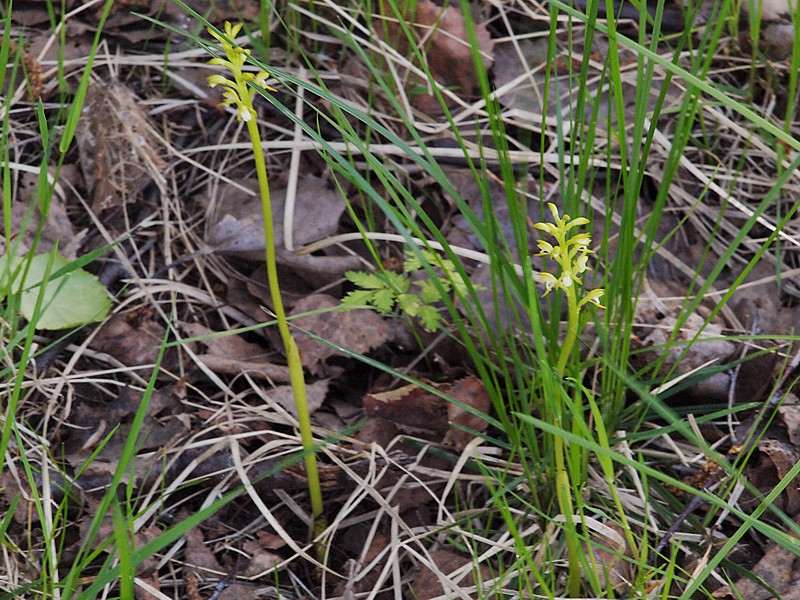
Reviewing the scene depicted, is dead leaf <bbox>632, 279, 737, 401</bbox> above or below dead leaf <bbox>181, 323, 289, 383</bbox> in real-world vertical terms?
Result: above

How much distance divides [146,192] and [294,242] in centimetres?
58

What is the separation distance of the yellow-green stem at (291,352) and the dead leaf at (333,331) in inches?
16.2

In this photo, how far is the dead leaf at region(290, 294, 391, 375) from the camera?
7.50 ft

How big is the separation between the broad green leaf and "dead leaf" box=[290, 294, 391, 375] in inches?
23.3

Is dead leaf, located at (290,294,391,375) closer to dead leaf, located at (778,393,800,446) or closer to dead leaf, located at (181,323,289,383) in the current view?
dead leaf, located at (181,323,289,383)

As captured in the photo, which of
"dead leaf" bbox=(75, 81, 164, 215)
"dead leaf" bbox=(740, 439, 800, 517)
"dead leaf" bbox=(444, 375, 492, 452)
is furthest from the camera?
"dead leaf" bbox=(75, 81, 164, 215)

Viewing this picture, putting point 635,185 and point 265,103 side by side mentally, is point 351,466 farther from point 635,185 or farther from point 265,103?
point 265,103

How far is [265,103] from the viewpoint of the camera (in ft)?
9.27

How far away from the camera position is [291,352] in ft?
5.69

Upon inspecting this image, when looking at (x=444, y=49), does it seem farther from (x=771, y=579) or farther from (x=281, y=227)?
(x=771, y=579)

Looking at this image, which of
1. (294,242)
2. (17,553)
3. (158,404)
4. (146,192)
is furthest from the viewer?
(146,192)

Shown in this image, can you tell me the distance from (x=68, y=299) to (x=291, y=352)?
96 cm

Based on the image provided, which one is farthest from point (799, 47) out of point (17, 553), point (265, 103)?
point (17, 553)

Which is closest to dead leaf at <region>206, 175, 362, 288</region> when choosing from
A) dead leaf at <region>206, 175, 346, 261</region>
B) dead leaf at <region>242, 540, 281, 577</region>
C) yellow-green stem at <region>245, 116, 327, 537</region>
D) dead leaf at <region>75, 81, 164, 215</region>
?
dead leaf at <region>206, 175, 346, 261</region>
